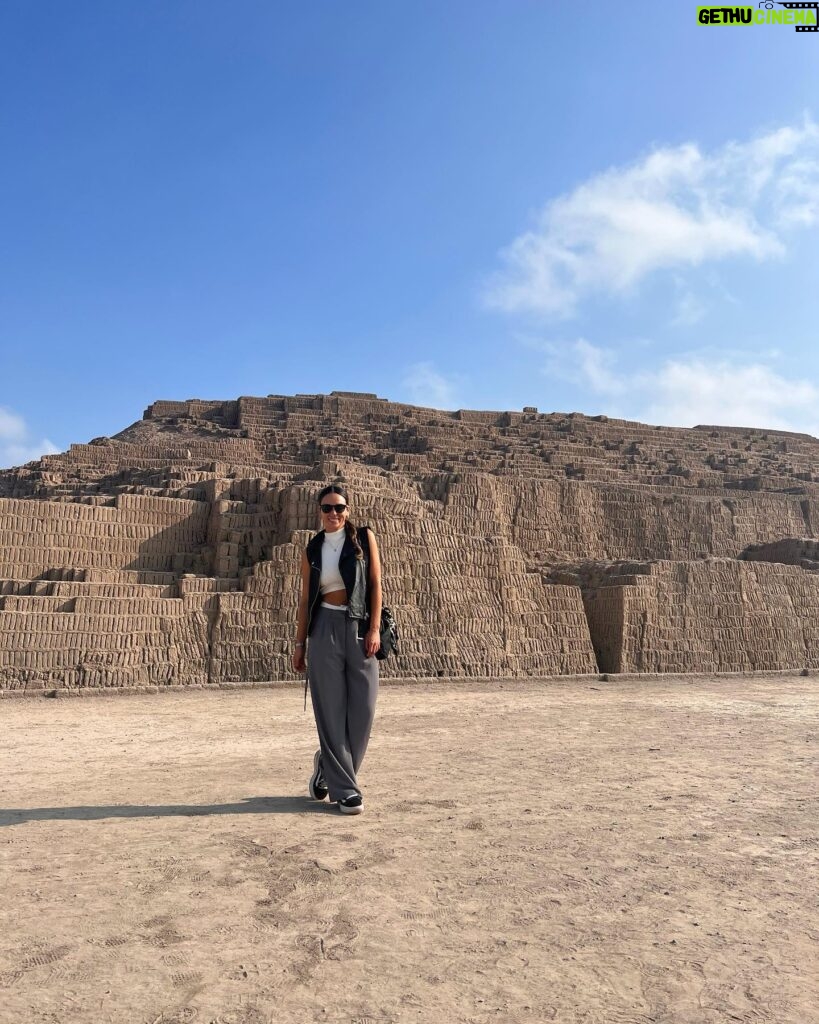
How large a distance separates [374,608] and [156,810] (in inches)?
61.4

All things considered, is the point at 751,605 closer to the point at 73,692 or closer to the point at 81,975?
the point at 73,692

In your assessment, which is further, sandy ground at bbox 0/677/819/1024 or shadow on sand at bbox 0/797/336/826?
shadow on sand at bbox 0/797/336/826

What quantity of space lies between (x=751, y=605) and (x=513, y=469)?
10.3 metres

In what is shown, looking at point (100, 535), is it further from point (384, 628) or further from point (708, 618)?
point (708, 618)

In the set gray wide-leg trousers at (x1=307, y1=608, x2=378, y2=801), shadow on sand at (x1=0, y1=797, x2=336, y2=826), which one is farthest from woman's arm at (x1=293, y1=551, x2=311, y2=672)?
shadow on sand at (x1=0, y1=797, x2=336, y2=826)

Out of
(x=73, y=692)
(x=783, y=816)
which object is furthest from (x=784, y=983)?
(x=73, y=692)

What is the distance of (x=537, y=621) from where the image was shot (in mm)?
13805

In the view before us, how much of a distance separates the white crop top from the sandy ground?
3.92 feet

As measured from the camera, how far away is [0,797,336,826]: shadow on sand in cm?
421

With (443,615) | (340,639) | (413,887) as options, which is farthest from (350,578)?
(443,615)

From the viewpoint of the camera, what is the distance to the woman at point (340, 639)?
177 inches

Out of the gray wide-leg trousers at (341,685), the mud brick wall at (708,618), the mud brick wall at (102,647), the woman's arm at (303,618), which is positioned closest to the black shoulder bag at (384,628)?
the gray wide-leg trousers at (341,685)

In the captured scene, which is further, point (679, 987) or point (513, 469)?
point (513, 469)

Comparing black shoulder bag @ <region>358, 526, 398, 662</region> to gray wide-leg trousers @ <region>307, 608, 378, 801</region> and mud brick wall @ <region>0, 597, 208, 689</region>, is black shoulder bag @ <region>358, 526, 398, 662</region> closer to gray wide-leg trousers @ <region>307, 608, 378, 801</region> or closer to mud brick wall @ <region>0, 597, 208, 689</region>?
gray wide-leg trousers @ <region>307, 608, 378, 801</region>
